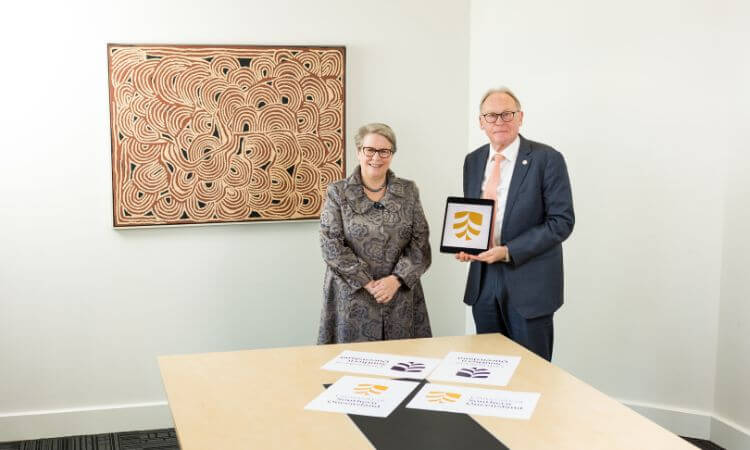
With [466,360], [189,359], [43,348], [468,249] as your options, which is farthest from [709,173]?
[43,348]

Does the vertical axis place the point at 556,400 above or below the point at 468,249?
below

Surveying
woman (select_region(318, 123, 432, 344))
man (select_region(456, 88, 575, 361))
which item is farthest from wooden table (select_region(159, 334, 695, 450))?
woman (select_region(318, 123, 432, 344))

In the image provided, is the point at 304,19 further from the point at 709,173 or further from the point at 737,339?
the point at 737,339

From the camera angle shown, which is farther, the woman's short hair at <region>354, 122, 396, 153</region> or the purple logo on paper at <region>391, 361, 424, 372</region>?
the woman's short hair at <region>354, 122, 396, 153</region>

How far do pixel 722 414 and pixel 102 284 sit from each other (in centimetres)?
322

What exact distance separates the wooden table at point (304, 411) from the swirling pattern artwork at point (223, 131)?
1.52 m

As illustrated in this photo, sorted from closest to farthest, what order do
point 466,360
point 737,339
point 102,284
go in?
point 466,360, point 737,339, point 102,284

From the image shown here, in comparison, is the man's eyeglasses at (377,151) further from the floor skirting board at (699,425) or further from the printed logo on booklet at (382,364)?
the floor skirting board at (699,425)

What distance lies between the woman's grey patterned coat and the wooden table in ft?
2.25

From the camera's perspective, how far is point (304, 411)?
2123 millimetres

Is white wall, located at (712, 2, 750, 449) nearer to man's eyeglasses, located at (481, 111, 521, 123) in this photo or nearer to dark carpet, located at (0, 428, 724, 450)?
dark carpet, located at (0, 428, 724, 450)

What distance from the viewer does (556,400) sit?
2.22m

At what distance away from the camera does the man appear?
320 centimetres

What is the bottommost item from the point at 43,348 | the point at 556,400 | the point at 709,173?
the point at 43,348
